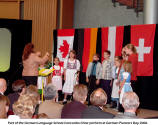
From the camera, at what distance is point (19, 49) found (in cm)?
810

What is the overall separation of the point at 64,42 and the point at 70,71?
1.12m

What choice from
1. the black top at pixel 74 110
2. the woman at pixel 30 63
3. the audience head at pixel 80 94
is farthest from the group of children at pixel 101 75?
the black top at pixel 74 110

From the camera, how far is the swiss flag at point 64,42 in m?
7.91

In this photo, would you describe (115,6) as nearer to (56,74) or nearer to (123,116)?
(56,74)

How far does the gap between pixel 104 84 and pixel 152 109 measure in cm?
124

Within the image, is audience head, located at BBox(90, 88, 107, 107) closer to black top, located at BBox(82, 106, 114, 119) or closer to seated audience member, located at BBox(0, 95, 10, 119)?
black top, located at BBox(82, 106, 114, 119)

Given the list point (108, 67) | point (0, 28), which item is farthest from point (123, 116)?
point (0, 28)

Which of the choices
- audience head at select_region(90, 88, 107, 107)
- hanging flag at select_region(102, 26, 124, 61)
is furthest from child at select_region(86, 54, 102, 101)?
audience head at select_region(90, 88, 107, 107)

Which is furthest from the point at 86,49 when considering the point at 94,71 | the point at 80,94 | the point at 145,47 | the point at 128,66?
the point at 80,94

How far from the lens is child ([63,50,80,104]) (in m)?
7.14

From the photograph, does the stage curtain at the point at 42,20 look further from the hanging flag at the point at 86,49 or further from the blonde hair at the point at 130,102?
the blonde hair at the point at 130,102

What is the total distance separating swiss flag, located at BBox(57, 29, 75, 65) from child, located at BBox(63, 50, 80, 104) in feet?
2.48

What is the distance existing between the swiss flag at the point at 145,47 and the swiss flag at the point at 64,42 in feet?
7.16

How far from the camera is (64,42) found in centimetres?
803
